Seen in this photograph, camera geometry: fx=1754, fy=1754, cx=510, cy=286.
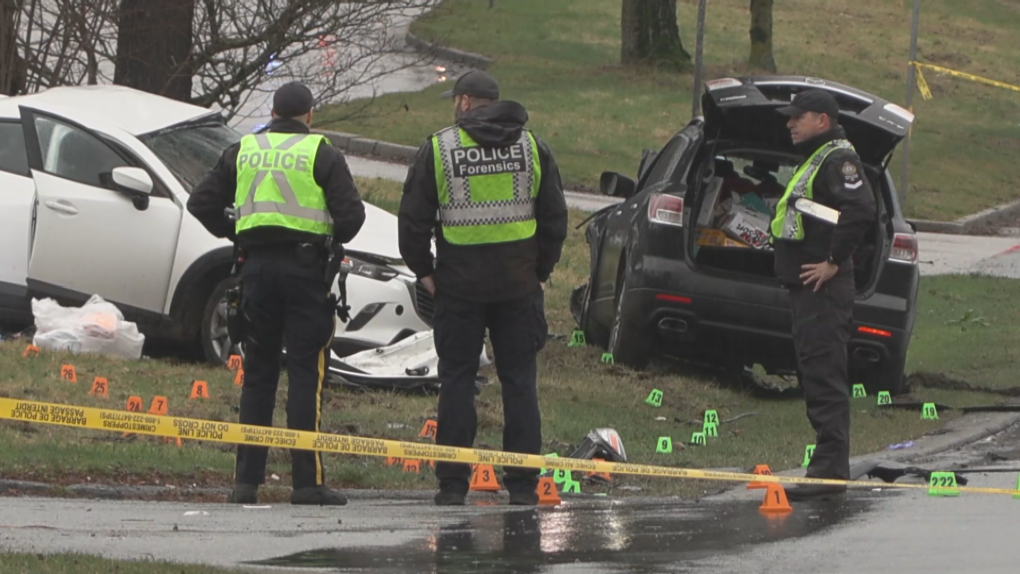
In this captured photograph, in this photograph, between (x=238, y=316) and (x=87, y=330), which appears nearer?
(x=238, y=316)

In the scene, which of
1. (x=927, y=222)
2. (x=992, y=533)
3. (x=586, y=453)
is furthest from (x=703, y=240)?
(x=927, y=222)

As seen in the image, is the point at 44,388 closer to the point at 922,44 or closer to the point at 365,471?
the point at 365,471

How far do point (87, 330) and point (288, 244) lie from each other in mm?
3471

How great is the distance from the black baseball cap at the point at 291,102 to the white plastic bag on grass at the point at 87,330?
343 centimetres

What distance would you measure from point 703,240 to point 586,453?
2.84 metres

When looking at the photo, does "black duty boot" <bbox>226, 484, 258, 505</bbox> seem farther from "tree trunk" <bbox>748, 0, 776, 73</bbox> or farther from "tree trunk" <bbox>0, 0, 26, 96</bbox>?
"tree trunk" <bbox>748, 0, 776, 73</bbox>

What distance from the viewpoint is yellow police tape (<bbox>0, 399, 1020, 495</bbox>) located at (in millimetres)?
6652

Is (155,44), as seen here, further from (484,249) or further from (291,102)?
(484,249)

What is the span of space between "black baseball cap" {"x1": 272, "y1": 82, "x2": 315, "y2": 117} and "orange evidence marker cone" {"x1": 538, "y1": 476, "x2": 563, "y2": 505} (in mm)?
1856

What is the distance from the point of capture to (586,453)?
8227 mm

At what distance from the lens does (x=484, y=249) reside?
281 inches

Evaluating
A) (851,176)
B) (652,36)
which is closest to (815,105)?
(851,176)

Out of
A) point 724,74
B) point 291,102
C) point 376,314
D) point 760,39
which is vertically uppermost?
point 760,39

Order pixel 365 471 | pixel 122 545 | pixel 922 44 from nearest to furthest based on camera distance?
pixel 122 545, pixel 365 471, pixel 922 44
